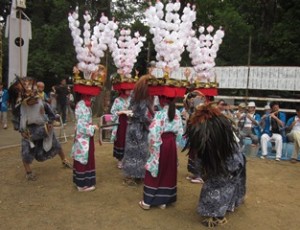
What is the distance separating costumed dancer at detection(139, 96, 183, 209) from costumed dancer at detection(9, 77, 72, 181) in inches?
89.3

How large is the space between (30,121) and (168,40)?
2915 millimetres

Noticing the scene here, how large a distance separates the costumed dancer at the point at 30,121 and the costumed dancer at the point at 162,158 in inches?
89.3

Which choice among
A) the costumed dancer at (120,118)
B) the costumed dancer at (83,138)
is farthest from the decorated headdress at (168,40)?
the costumed dancer at (120,118)

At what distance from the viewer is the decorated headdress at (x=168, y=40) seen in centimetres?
464

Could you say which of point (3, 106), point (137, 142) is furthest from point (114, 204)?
point (3, 106)

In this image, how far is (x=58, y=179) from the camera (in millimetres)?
6266

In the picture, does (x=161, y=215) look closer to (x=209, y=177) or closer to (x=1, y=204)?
(x=209, y=177)

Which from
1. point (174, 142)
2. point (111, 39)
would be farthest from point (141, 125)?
point (111, 39)

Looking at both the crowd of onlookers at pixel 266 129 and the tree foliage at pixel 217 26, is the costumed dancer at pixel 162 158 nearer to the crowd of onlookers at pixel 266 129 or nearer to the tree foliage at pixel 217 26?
the crowd of onlookers at pixel 266 129

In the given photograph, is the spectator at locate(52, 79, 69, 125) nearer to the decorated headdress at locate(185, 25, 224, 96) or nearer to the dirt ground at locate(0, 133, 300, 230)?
the dirt ground at locate(0, 133, 300, 230)

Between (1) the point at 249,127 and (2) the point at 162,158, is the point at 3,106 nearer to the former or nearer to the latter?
(1) the point at 249,127

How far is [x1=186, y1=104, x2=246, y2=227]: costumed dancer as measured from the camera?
13.5 feet

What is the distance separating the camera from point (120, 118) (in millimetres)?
6852

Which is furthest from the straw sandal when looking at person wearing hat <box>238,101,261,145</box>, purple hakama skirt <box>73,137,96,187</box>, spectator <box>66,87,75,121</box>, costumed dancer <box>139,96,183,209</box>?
spectator <box>66,87,75,121</box>
